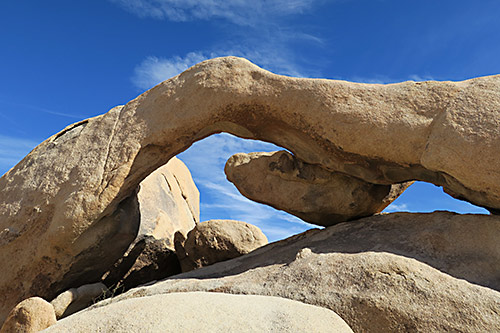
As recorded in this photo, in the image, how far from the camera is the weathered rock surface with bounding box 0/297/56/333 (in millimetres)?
4426

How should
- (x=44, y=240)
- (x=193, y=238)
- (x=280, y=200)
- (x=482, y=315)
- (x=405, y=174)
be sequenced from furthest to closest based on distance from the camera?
(x=193, y=238), (x=280, y=200), (x=44, y=240), (x=405, y=174), (x=482, y=315)

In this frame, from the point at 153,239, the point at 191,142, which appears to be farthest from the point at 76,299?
the point at 191,142

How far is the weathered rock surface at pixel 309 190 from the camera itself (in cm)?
636

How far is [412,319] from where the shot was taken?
4113mm

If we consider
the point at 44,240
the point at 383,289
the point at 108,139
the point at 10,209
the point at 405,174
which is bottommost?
the point at 383,289

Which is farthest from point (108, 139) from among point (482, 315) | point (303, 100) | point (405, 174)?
point (482, 315)

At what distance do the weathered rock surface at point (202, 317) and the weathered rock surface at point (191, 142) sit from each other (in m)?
2.54

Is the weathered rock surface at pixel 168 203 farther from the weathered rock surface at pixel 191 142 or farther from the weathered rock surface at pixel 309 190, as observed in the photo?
the weathered rock surface at pixel 309 190

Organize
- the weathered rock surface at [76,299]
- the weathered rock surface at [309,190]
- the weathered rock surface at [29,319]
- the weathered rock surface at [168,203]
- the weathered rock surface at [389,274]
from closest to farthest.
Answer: the weathered rock surface at [389,274] < the weathered rock surface at [29,319] < the weathered rock surface at [76,299] < the weathered rock surface at [309,190] < the weathered rock surface at [168,203]

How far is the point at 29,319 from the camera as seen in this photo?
444cm

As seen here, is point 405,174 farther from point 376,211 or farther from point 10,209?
point 10,209

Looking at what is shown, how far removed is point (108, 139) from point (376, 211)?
3605 millimetres

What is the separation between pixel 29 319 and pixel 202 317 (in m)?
2.12

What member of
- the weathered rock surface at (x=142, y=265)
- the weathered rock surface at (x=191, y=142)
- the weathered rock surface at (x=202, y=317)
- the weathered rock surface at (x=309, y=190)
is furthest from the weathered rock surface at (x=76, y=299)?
the weathered rock surface at (x=202, y=317)
